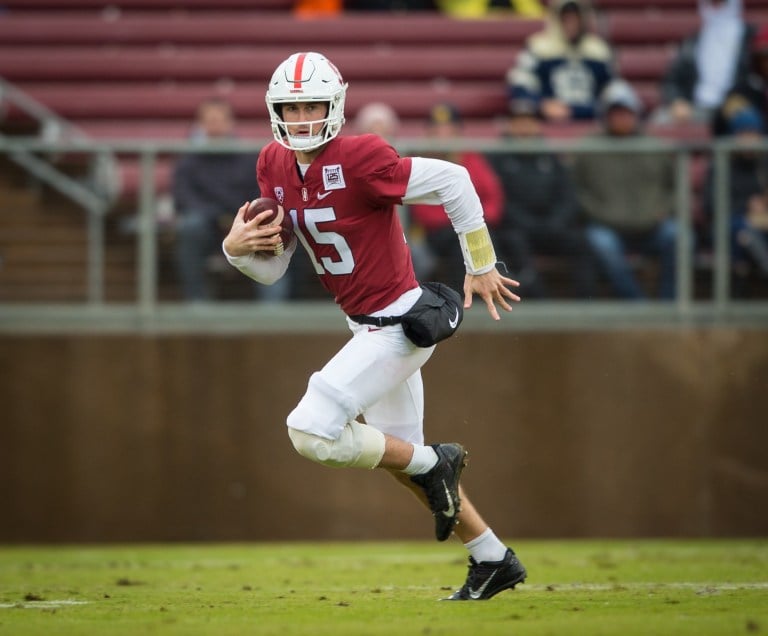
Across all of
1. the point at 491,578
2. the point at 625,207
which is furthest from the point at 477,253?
the point at 625,207

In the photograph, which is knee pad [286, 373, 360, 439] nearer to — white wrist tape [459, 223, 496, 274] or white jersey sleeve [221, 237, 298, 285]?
white jersey sleeve [221, 237, 298, 285]

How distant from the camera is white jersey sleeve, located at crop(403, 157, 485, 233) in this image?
230 inches

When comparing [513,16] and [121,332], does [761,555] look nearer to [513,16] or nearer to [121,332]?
[121,332]

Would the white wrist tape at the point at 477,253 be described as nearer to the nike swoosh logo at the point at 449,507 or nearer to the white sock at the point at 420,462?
the white sock at the point at 420,462

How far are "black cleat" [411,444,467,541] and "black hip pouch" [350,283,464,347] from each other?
504 mm

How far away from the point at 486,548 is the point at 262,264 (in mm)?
1553

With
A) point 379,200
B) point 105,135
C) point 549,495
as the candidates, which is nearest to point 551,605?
point 379,200

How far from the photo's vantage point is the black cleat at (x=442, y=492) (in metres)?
5.89

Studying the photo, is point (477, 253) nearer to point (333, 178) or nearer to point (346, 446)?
point (333, 178)

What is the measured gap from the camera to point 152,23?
45.1 ft

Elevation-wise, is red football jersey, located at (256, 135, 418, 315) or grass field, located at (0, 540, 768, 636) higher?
red football jersey, located at (256, 135, 418, 315)

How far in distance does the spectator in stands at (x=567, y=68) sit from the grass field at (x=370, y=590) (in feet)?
12.9

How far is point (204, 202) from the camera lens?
936 centimetres

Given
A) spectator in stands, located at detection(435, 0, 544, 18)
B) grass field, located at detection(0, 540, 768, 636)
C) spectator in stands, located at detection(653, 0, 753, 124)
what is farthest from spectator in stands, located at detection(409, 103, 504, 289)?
spectator in stands, located at detection(435, 0, 544, 18)
